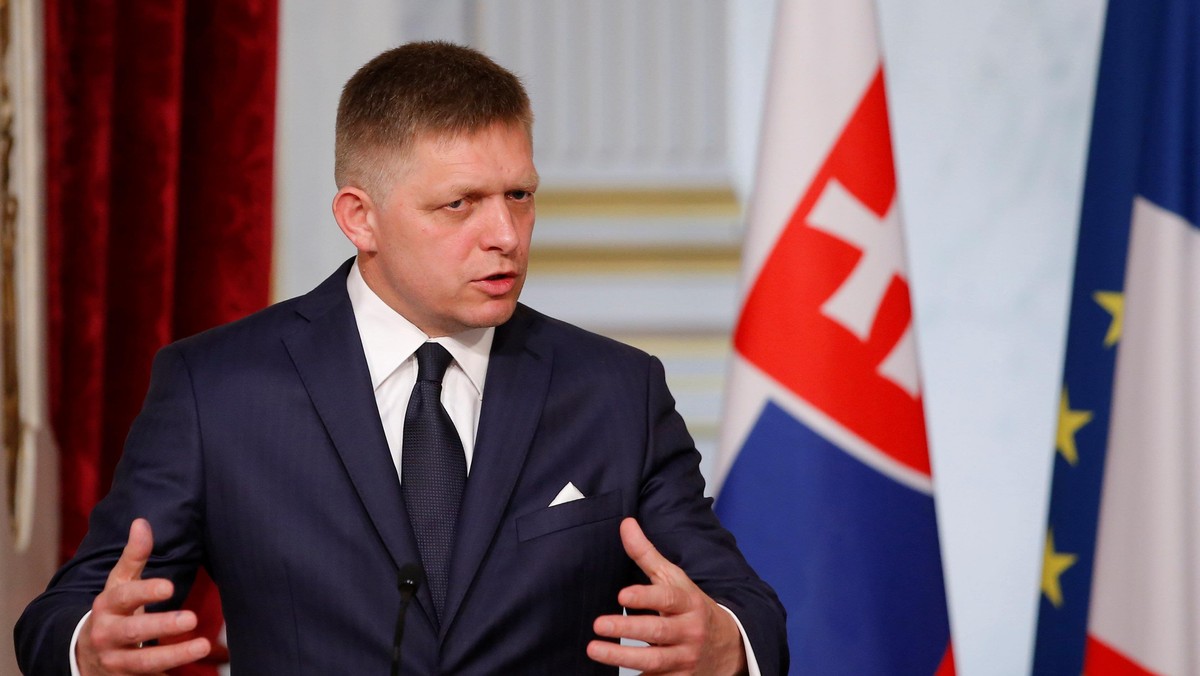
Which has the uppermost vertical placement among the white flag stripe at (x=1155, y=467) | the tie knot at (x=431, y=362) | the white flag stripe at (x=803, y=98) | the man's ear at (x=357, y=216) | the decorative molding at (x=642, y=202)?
the white flag stripe at (x=803, y=98)

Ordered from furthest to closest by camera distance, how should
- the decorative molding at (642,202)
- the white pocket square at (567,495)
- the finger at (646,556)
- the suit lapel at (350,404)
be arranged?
the decorative molding at (642,202)
the white pocket square at (567,495)
the suit lapel at (350,404)
the finger at (646,556)

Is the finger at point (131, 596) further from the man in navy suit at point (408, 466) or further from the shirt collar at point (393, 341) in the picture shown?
the shirt collar at point (393, 341)

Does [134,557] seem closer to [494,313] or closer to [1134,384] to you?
[494,313]

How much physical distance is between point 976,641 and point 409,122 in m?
2.25

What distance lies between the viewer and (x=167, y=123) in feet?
8.60

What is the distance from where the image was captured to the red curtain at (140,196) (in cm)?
251

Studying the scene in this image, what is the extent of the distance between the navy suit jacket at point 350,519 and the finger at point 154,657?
13cm

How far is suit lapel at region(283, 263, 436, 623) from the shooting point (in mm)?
1523

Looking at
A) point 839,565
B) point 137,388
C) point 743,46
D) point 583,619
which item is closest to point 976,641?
point 839,565

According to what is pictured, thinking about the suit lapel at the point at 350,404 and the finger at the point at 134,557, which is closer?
the finger at the point at 134,557

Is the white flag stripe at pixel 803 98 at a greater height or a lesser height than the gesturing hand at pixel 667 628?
greater

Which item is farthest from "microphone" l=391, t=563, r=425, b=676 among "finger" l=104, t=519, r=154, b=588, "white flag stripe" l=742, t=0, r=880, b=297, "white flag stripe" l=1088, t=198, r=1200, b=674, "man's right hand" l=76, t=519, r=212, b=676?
"white flag stripe" l=1088, t=198, r=1200, b=674

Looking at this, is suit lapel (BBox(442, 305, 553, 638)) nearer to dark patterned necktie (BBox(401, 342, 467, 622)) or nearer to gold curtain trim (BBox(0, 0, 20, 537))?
dark patterned necktie (BBox(401, 342, 467, 622))

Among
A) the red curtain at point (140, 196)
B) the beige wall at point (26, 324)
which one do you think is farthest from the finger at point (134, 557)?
the red curtain at point (140, 196)
